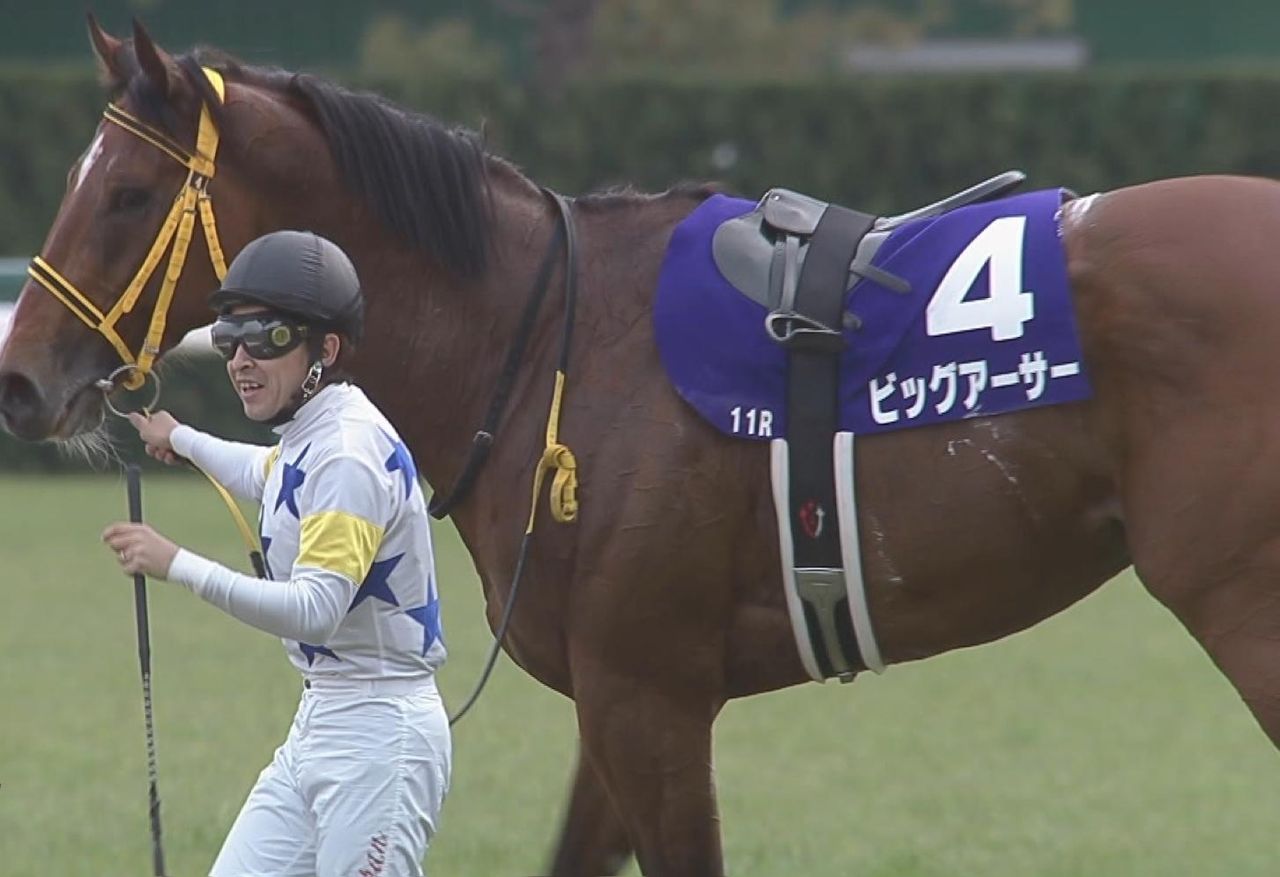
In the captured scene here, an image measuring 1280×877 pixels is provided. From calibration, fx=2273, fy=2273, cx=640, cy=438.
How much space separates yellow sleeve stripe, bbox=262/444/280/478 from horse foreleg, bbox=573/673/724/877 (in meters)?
0.70

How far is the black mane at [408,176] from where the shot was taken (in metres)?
4.49

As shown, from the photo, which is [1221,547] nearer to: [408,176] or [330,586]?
[330,586]

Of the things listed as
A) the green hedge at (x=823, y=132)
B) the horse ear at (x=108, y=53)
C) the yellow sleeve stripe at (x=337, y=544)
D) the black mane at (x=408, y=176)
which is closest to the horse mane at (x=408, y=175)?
the black mane at (x=408, y=176)

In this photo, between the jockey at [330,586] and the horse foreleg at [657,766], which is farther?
the horse foreleg at [657,766]

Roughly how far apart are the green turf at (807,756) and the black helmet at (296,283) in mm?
2269

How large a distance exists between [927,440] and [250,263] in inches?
49.2

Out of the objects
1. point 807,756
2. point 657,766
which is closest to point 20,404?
point 657,766

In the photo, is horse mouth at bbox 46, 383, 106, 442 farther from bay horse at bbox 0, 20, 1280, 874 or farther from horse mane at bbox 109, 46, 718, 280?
horse mane at bbox 109, 46, 718, 280

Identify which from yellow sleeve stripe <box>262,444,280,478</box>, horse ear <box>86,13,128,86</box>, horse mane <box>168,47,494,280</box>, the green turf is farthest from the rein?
the green turf

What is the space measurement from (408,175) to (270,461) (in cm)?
65

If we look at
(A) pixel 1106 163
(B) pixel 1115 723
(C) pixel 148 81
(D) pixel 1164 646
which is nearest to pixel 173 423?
(C) pixel 148 81

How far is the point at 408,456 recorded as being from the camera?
13.1 ft

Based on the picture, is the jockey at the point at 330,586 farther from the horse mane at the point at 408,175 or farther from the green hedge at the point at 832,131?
the green hedge at the point at 832,131

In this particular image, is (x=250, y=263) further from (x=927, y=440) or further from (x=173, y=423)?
(x=927, y=440)
